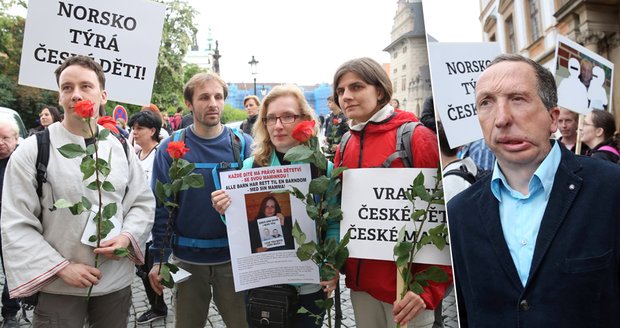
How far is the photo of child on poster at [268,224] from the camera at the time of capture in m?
1.66

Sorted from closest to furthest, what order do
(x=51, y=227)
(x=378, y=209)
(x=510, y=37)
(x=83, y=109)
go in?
(x=510, y=37)
(x=378, y=209)
(x=83, y=109)
(x=51, y=227)

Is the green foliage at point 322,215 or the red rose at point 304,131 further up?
the red rose at point 304,131

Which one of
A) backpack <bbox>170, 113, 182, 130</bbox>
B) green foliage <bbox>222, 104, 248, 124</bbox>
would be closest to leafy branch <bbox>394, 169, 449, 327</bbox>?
green foliage <bbox>222, 104, 248, 124</bbox>

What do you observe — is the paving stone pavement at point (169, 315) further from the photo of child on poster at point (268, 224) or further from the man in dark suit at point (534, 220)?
the man in dark suit at point (534, 220)

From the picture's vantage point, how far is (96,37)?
256cm

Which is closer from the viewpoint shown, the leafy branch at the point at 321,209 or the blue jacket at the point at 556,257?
the blue jacket at the point at 556,257

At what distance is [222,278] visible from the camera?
2.46 m

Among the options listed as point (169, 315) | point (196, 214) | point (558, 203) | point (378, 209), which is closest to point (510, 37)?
point (558, 203)

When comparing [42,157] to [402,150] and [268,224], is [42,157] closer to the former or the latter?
[268,224]

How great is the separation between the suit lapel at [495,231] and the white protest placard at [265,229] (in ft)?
2.89

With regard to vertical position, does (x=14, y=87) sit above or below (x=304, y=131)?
above

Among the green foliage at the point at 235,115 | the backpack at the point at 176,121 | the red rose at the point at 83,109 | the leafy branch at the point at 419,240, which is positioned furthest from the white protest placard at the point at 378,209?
the backpack at the point at 176,121

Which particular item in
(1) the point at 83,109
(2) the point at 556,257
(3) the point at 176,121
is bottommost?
(2) the point at 556,257

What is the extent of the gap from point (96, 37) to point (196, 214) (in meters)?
1.17
